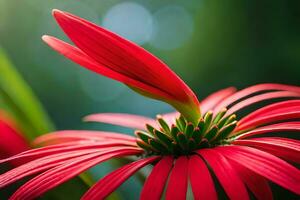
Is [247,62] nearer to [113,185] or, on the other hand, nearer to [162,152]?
[162,152]

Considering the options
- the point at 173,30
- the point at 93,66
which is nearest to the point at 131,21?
the point at 173,30

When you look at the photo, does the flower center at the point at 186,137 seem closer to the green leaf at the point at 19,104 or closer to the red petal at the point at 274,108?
the red petal at the point at 274,108

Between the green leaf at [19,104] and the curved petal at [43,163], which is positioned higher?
the green leaf at [19,104]

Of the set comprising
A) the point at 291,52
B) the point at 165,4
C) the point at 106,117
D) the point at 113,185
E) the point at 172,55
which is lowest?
the point at 113,185

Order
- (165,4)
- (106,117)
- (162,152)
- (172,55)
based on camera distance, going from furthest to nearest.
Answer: (165,4) < (172,55) < (106,117) < (162,152)

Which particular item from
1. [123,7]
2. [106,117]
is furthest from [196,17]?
[106,117]

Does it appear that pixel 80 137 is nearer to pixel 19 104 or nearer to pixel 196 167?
pixel 19 104

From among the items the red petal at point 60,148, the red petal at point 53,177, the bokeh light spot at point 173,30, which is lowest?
the red petal at point 53,177

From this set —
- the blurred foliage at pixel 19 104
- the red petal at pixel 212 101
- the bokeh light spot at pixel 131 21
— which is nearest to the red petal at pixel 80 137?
the blurred foliage at pixel 19 104

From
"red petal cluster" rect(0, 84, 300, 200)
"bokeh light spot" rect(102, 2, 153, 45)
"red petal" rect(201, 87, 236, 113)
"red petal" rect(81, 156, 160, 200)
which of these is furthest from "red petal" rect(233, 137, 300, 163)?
"bokeh light spot" rect(102, 2, 153, 45)
